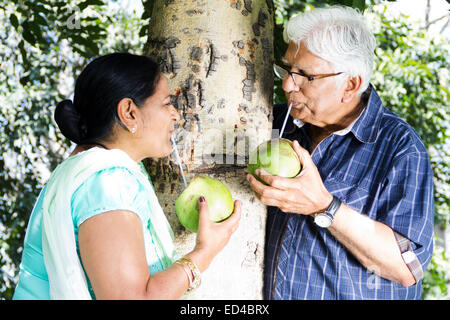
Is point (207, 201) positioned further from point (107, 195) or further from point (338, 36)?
point (338, 36)

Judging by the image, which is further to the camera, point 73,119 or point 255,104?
point 255,104

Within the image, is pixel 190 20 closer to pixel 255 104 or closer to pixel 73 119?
pixel 255 104

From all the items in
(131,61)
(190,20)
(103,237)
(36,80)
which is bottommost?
(36,80)

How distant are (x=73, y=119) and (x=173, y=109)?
322 millimetres

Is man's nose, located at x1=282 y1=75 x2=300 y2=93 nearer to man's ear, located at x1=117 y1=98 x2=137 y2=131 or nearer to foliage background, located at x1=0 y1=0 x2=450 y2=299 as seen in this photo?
man's ear, located at x1=117 y1=98 x2=137 y2=131

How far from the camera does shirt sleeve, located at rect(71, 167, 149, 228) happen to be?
1228mm

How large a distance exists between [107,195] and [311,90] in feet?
3.60

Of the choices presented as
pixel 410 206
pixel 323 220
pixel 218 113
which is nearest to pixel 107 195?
pixel 218 113

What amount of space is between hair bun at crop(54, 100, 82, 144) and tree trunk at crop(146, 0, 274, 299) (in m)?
0.32

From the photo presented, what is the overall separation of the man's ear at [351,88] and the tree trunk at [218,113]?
0.48 metres

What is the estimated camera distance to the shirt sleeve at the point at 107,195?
4.03ft

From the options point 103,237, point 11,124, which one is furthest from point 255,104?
point 11,124

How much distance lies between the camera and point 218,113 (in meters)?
1.69

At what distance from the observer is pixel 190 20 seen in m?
1.73
